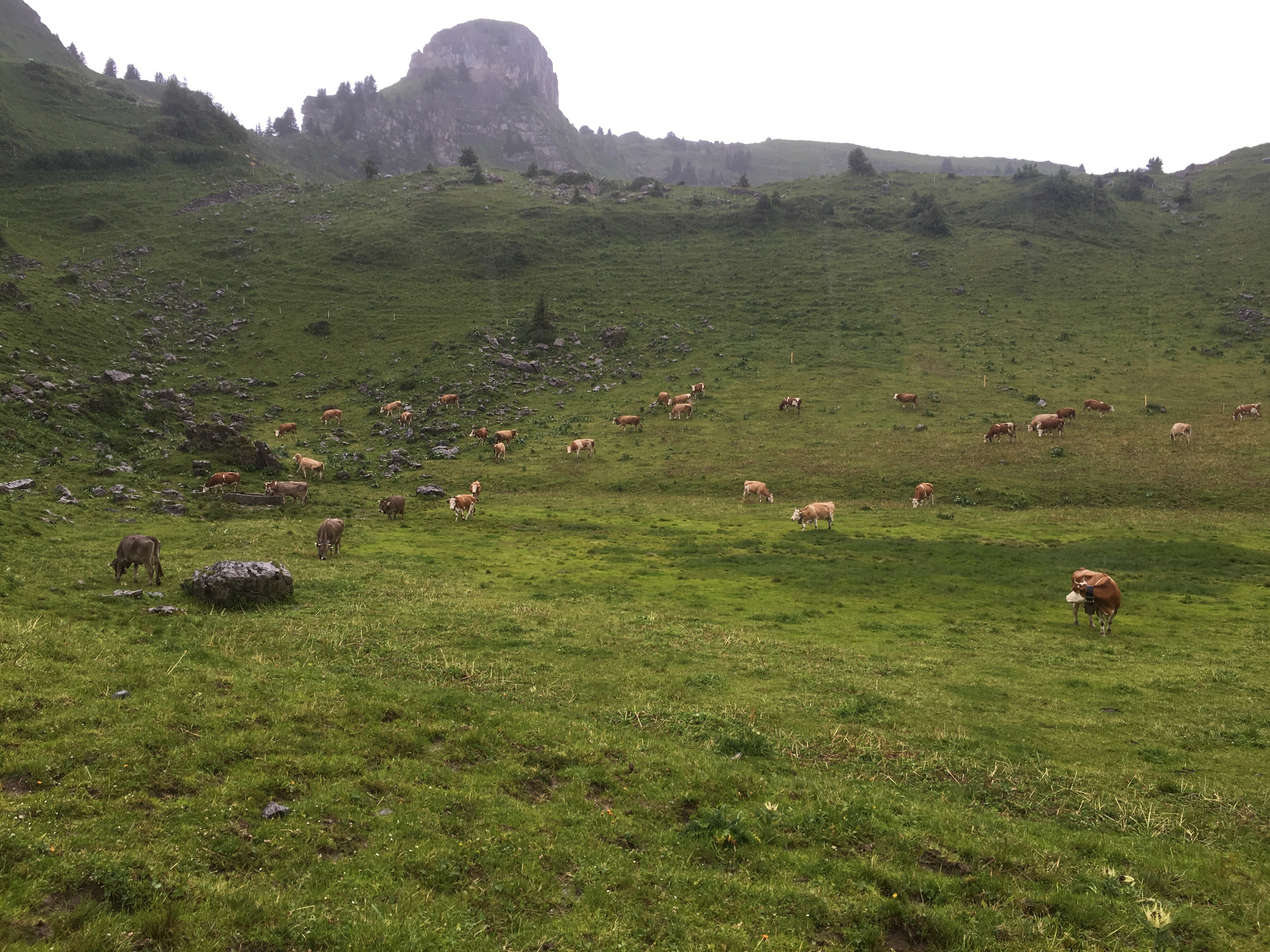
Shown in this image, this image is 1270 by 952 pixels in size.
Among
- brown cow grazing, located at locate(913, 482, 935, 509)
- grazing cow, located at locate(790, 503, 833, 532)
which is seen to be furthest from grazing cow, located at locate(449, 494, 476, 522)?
brown cow grazing, located at locate(913, 482, 935, 509)

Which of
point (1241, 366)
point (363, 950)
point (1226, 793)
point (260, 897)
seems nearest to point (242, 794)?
point (260, 897)

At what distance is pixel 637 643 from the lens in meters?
19.2

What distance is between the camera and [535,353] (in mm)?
73375

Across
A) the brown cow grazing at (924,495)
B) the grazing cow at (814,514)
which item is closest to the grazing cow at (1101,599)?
the grazing cow at (814,514)

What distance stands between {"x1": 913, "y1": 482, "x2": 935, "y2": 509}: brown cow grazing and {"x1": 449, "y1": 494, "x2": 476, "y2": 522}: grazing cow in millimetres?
28382

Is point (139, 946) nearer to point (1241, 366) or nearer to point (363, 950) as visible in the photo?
point (363, 950)

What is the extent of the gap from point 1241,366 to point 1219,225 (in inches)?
2305

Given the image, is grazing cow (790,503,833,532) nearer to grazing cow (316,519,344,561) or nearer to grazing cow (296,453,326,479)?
grazing cow (316,519,344,561)

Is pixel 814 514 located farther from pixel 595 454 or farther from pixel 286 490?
pixel 286 490

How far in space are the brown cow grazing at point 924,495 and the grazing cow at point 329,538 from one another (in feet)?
111

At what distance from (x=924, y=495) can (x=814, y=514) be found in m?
9.61

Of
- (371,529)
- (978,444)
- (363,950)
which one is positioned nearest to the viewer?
(363,950)

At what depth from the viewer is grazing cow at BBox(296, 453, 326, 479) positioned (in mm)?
42875

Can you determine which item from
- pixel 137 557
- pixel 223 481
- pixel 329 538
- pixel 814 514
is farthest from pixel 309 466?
pixel 814 514
